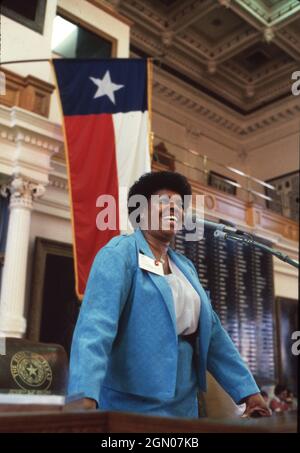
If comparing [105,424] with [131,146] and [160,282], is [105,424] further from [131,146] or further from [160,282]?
[131,146]

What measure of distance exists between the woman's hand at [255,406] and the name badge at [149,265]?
0.55 m

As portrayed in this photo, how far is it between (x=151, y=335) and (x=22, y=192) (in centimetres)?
414

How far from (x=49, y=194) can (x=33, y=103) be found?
1.08 m

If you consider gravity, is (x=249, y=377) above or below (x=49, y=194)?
below

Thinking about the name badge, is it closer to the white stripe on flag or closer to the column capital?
the white stripe on flag

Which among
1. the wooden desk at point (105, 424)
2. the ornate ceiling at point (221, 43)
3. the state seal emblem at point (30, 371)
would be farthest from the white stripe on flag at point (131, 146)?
the wooden desk at point (105, 424)

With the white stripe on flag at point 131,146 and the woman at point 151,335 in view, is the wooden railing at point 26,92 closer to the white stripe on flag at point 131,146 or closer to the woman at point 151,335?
the white stripe on flag at point 131,146

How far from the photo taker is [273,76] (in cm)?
887

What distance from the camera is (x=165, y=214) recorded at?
1859mm

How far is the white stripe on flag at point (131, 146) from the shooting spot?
16.1 ft

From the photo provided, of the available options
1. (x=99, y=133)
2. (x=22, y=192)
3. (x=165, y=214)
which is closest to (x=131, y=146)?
(x=99, y=133)
